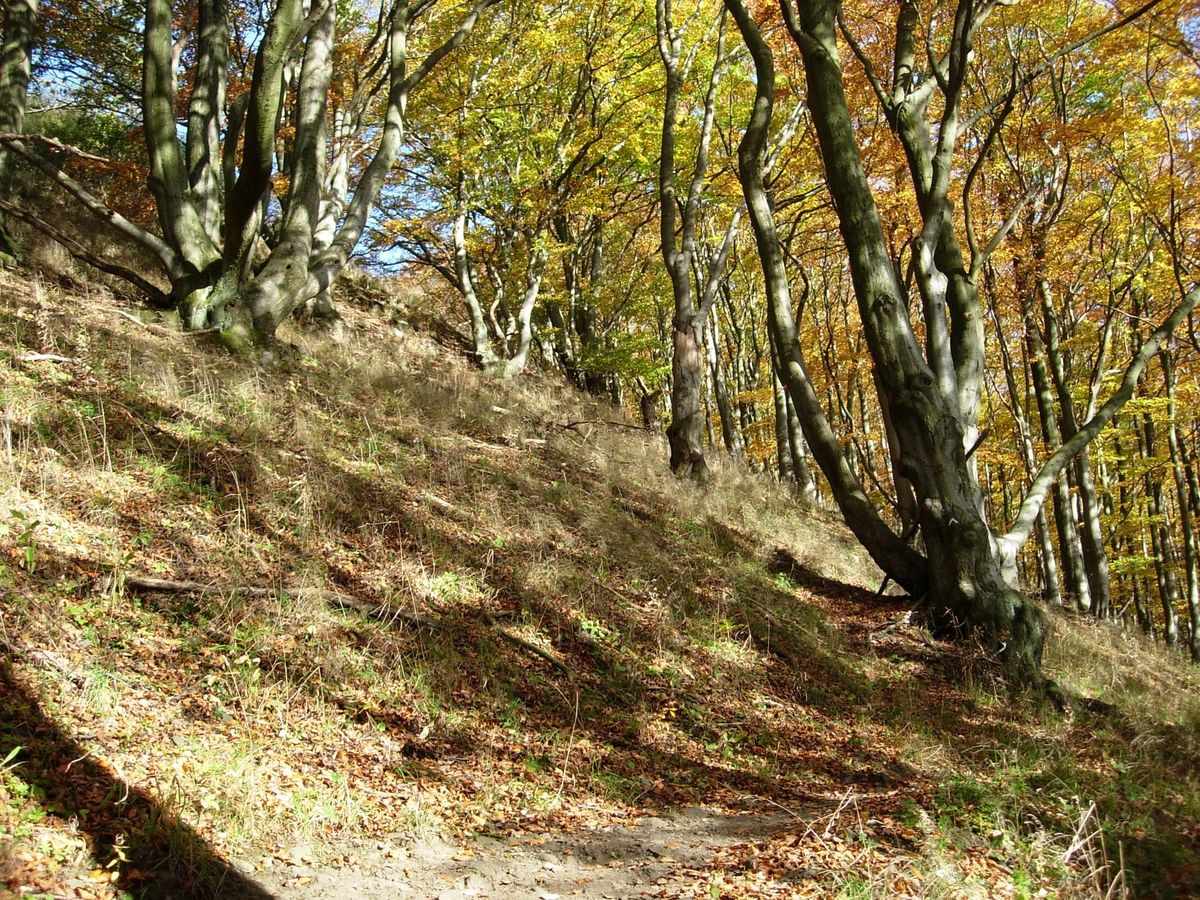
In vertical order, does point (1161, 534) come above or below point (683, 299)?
below

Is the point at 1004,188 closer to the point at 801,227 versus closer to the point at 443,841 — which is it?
the point at 801,227

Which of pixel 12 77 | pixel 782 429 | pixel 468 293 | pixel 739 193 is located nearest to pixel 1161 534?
pixel 782 429

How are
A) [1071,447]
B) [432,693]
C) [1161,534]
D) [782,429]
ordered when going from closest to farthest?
[432,693] < [1071,447] < [782,429] < [1161,534]

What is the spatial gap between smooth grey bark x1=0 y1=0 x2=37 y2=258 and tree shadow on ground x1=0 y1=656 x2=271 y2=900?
308 inches

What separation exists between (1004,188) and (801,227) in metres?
5.92

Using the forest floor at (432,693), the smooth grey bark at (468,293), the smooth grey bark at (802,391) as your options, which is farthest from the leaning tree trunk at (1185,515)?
the smooth grey bark at (468,293)

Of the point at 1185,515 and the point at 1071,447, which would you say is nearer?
the point at 1071,447

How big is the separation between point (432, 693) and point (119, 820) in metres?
1.84

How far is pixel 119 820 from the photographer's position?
9.56 feet

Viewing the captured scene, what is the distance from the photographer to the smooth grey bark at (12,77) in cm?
896

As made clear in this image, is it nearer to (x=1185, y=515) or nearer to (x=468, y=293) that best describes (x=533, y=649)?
(x=468, y=293)

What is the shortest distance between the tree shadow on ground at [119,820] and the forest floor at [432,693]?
12mm

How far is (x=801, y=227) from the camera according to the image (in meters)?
18.5

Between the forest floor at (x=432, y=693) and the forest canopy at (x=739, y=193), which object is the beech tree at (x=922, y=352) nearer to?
the forest canopy at (x=739, y=193)
